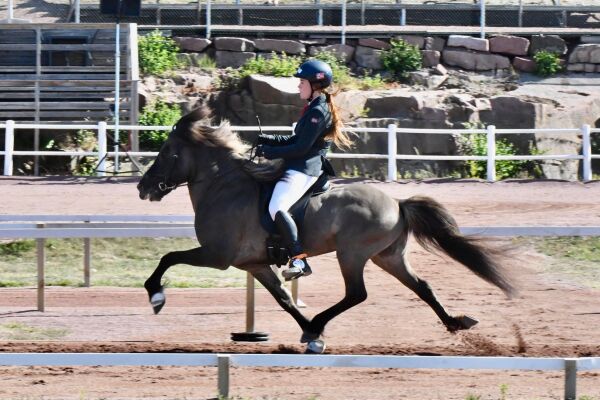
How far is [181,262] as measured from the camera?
9.54 metres

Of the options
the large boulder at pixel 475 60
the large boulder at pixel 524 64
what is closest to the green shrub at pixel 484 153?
the large boulder at pixel 475 60

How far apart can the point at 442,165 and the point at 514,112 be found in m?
2.82

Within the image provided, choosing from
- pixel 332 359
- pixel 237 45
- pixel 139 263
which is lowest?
pixel 139 263

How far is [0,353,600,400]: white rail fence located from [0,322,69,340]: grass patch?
2.74 metres

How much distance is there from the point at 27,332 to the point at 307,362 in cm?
396

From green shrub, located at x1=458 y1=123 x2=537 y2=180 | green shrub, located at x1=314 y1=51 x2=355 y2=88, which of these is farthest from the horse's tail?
green shrub, located at x1=314 y1=51 x2=355 y2=88

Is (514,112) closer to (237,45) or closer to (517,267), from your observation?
(237,45)

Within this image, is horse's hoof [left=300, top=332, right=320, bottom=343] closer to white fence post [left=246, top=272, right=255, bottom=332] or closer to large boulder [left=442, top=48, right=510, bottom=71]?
white fence post [left=246, top=272, right=255, bottom=332]

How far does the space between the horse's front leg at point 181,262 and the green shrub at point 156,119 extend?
14.7 m

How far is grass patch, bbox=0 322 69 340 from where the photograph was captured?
34.3 feet

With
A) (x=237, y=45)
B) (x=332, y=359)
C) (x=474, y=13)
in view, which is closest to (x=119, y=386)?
(x=332, y=359)

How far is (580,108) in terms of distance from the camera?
26344 mm

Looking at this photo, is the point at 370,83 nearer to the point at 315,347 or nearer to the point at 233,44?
the point at 233,44

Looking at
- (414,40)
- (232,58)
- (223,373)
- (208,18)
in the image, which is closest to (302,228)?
(223,373)
